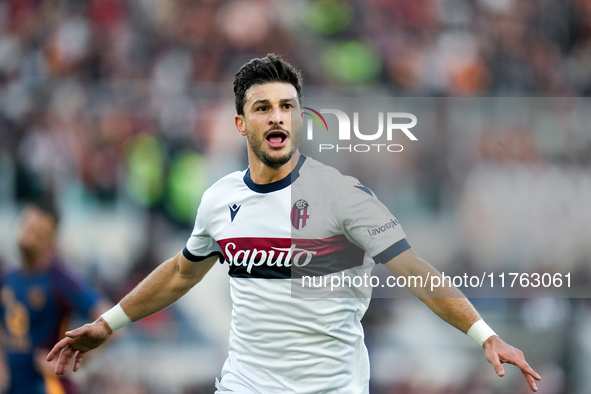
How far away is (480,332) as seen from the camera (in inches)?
145

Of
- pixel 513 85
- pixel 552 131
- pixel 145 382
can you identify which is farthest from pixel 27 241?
pixel 513 85

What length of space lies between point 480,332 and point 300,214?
1055mm

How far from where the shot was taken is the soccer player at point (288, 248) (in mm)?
3973

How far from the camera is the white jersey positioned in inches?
157

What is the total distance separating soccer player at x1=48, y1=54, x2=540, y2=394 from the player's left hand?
0.18 m

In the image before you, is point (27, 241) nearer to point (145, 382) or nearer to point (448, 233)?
point (145, 382)

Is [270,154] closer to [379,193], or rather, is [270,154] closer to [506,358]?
[506,358]

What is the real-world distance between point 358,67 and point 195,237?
585 centimetres

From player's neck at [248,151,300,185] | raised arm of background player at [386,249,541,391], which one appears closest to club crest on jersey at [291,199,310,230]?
player's neck at [248,151,300,185]

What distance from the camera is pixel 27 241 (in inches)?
263

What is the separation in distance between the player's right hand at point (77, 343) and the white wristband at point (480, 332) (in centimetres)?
209

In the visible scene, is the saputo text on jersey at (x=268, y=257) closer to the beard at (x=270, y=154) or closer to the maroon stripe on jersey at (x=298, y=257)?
the maroon stripe on jersey at (x=298, y=257)

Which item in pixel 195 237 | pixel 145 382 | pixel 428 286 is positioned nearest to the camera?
pixel 428 286

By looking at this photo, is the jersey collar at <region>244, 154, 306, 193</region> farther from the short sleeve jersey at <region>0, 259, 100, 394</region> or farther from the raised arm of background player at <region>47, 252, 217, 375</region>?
the short sleeve jersey at <region>0, 259, 100, 394</region>
